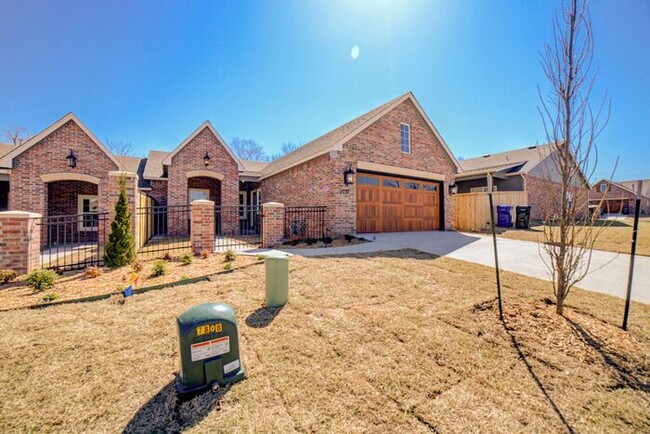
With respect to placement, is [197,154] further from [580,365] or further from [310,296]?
[580,365]

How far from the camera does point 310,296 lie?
4129mm

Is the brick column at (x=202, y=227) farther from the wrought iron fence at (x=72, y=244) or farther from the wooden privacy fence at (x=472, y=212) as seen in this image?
the wooden privacy fence at (x=472, y=212)

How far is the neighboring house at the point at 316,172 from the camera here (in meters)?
10.3

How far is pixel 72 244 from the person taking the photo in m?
9.03

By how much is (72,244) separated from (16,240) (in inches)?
189

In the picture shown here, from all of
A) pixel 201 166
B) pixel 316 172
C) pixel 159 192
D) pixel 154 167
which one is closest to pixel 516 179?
pixel 316 172

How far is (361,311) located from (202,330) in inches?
85.8

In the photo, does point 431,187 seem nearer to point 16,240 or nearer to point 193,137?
point 193,137

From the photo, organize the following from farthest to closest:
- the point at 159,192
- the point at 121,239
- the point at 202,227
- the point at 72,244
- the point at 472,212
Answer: the point at 472,212, the point at 159,192, the point at 72,244, the point at 202,227, the point at 121,239

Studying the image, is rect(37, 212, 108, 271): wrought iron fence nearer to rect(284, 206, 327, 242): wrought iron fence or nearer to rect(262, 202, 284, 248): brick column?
rect(262, 202, 284, 248): brick column

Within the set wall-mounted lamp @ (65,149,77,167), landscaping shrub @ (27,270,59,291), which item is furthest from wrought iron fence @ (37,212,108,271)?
wall-mounted lamp @ (65,149,77,167)

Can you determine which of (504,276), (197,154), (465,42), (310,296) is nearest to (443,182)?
(465,42)

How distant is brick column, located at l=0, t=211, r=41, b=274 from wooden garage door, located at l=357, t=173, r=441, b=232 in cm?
930

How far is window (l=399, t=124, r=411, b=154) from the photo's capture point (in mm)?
12023
